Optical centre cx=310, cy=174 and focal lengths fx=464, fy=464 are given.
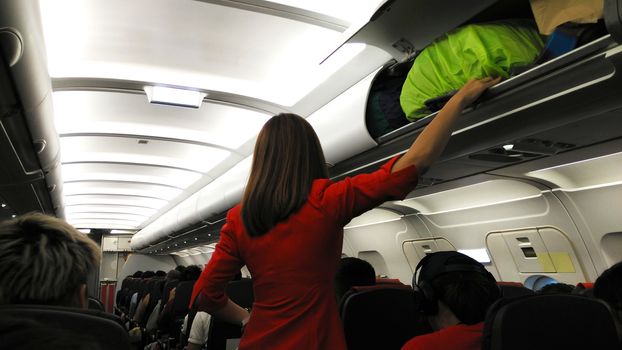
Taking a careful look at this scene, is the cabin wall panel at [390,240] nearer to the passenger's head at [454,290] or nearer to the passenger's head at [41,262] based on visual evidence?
the passenger's head at [454,290]

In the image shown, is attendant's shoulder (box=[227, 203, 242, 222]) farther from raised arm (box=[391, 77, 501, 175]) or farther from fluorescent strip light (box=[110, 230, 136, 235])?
fluorescent strip light (box=[110, 230, 136, 235])

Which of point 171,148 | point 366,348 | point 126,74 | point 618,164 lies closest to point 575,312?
point 366,348

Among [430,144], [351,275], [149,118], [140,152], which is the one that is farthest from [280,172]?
[140,152]

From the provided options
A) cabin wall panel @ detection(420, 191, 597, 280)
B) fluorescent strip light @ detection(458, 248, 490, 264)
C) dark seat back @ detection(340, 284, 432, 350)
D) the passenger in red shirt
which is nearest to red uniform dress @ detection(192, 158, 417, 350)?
the passenger in red shirt

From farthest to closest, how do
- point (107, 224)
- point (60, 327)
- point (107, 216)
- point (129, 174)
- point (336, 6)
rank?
point (107, 224), point (107, 216), point (129, 174), point (336, 6), point (60, 327)

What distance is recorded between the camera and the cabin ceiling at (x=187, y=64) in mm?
3385

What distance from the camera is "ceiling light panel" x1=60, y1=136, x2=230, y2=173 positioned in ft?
22.0

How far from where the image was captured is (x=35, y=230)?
4.23 feet

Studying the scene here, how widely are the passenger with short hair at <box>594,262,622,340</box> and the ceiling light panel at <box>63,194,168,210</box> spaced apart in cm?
1025

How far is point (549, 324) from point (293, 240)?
100cm

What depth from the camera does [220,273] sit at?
65.8 inches

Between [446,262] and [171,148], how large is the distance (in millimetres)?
5597

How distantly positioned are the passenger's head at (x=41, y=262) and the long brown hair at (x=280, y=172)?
56cm

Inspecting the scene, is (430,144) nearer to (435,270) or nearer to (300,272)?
(300,272)
